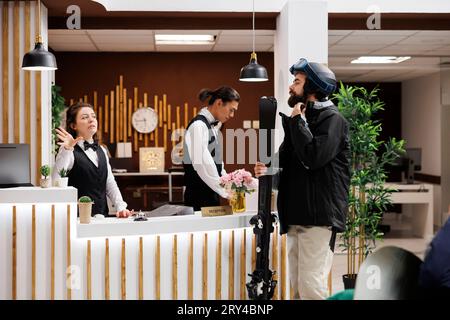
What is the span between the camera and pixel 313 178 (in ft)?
11.0

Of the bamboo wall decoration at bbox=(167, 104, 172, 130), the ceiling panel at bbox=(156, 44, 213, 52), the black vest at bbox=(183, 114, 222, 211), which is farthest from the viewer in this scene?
the bamboo wall decoration at bbox=(167, 104, 172, 130)

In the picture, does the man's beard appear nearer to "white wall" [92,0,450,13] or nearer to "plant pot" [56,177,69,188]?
"plant pot" [56,177,69,188]

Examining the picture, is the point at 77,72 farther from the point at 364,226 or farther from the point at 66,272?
the point at 66,272

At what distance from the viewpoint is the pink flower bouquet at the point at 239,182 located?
13.1 feet

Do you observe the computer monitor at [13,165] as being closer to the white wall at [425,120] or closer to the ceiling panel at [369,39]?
the ceiling panel at [369,39]

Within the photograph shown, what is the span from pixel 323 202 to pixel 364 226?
8.91ft

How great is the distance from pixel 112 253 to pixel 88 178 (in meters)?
0.71

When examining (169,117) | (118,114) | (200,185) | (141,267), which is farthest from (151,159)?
(141,267)

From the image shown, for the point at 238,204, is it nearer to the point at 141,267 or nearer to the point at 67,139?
the point at 141,267

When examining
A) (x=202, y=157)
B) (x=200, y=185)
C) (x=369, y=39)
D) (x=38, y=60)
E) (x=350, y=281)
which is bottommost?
(x=350, y=281)

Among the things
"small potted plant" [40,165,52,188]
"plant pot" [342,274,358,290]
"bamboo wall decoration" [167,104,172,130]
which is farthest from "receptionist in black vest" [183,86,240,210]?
"bamboo wall decoration" [167,104,172,130]

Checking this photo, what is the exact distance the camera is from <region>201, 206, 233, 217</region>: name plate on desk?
13.0 feet

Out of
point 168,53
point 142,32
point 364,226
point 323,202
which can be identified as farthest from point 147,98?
point 323,202

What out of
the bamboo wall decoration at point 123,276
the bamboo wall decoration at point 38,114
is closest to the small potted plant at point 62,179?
the bamboo wall decoration at point 123,276
